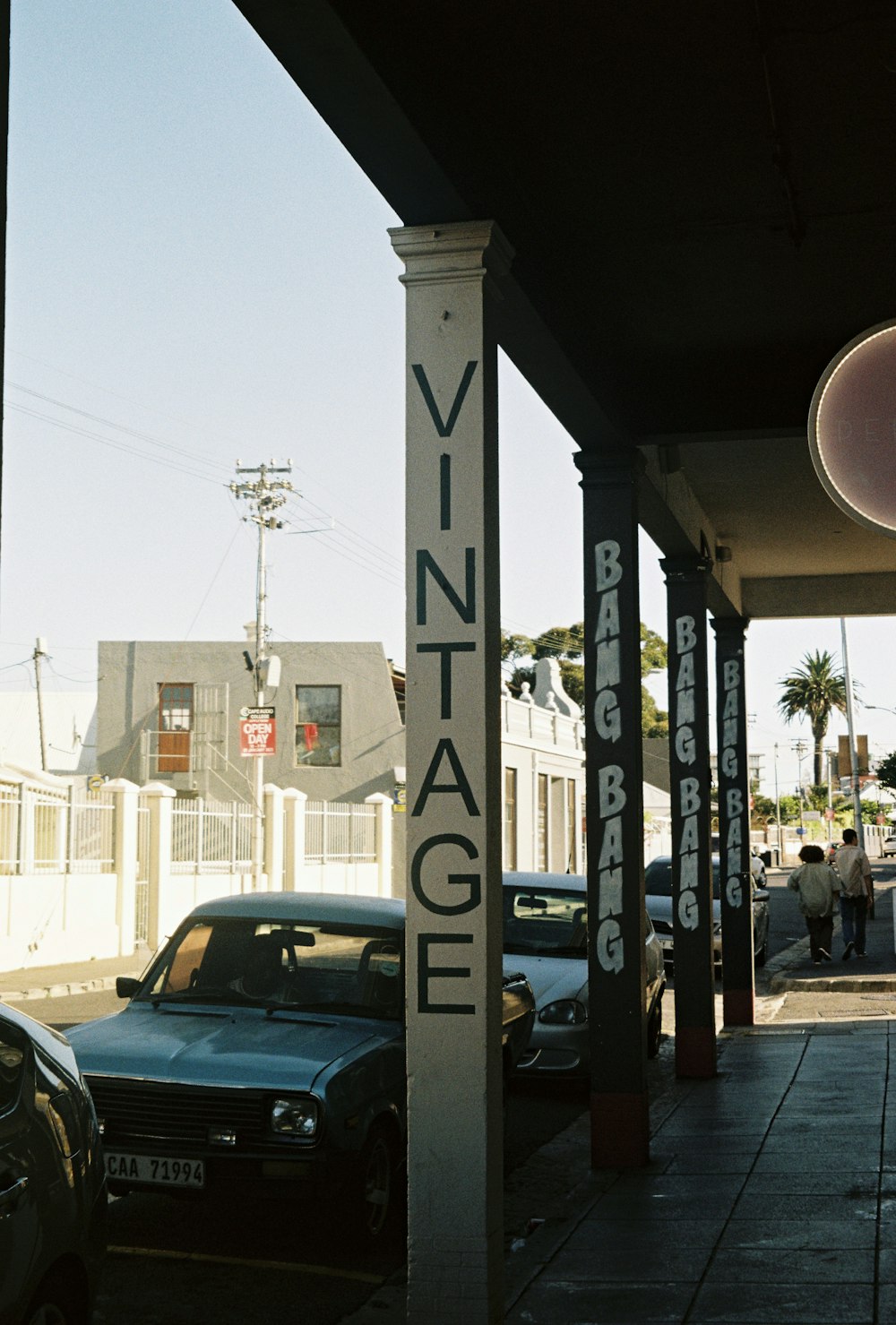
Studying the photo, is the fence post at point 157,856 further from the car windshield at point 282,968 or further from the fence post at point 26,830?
the car windshield at point 282,968

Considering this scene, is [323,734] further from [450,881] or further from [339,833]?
[450,881]

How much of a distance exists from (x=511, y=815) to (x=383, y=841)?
962 centimetres

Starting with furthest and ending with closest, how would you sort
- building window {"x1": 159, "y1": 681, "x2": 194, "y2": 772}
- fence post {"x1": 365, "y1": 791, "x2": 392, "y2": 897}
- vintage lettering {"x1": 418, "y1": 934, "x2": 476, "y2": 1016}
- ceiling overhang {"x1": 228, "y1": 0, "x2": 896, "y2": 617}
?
building window {"x1": 159, "y1": 681, "x2": 194, "y2": 772} → fence post {"x1": 365, "y1": 791, "x2": 392, "y2": 897} → vintage lettering {"x1": 418, "y1": 934, "x2": 476, "y2": 1016} → ceiling overhang {"x1": 228, "y1": 0, "x2": 896, "y2": 617}

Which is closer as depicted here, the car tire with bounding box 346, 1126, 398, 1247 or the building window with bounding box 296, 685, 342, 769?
the car tire with bounding box 346, 1126, 398, 1247

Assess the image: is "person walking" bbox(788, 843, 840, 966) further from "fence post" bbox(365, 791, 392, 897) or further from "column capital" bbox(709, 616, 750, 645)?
"fence post" bbox(365, 791, 392, 897)

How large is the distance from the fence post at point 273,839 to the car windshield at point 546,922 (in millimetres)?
17123

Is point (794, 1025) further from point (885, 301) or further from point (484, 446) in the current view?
point (484, 446)

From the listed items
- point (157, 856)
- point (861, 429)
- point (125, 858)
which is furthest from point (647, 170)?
point (157, 856)

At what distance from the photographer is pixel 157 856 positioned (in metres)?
25.0

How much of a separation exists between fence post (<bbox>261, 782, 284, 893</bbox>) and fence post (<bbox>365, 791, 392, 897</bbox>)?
5363 mm

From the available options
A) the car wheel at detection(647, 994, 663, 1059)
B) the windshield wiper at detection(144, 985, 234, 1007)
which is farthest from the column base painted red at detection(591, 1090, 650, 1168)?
the car wheel at detection(647, 994, 663, 1059)

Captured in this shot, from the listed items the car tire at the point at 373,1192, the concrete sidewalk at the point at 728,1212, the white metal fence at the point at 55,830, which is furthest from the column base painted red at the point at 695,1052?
the white metal fence at the point at 55,830

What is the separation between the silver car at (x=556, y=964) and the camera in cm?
1126

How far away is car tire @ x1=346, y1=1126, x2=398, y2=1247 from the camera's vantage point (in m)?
6.62
